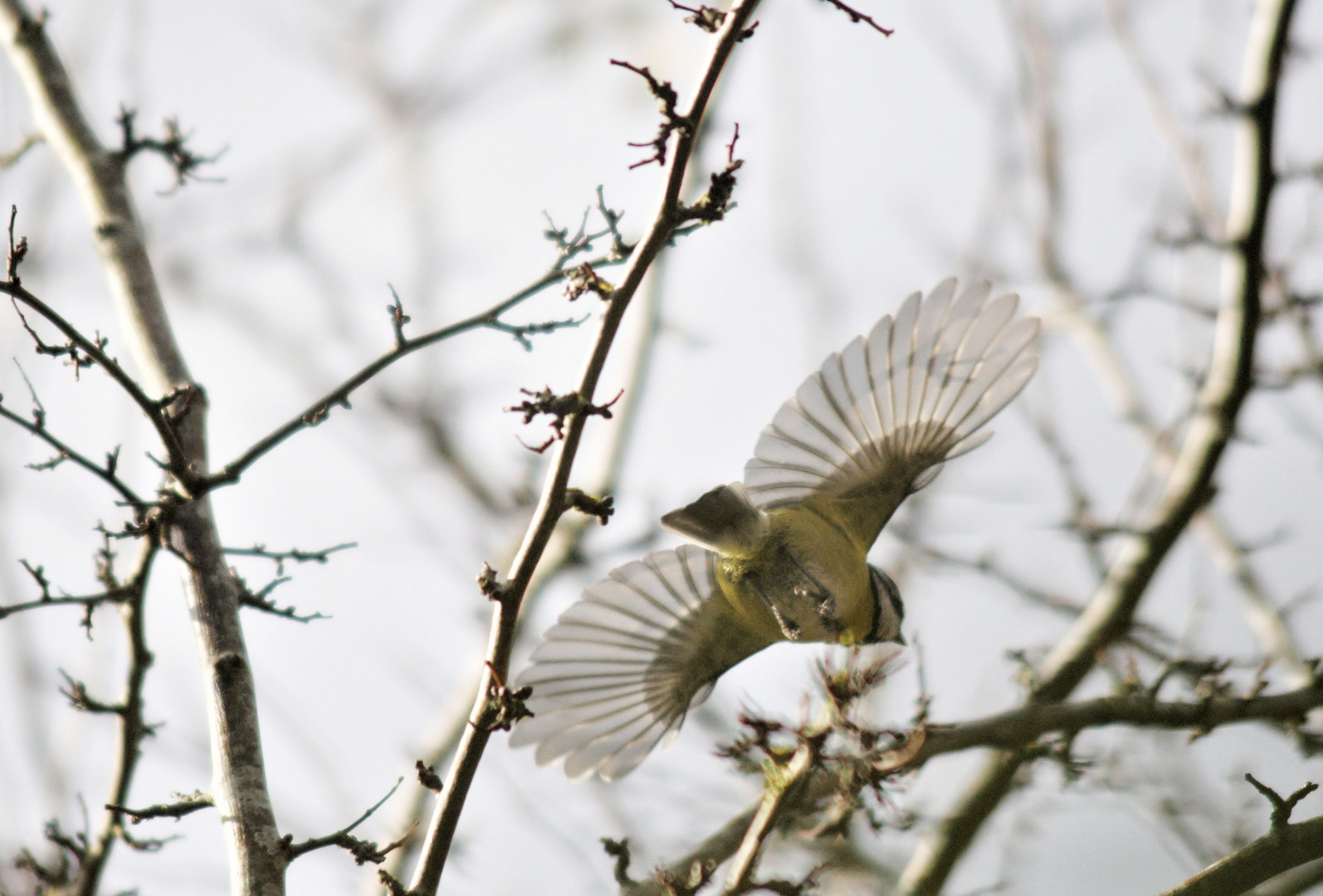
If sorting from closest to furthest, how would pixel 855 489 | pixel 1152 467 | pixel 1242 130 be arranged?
pixel 855 489 → pixel 1242 130 → pixel 1152 467

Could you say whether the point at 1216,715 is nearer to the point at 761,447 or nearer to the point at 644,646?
the point at 761,447

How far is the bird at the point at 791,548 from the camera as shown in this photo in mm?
2791

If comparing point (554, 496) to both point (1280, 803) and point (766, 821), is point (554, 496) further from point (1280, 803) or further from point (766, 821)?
point (1280, 803)

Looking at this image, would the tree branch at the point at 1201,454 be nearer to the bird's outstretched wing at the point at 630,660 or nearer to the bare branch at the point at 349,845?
the bird's outstretched wing at the point at 630,660

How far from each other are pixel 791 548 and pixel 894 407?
0.49 m

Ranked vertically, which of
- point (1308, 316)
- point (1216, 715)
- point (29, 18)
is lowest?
point (1216, 715)

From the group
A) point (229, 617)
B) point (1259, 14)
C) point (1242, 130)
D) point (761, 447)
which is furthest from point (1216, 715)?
point (229, 617)

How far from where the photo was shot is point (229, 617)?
2.11 meters

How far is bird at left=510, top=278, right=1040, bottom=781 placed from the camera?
2.79 meters

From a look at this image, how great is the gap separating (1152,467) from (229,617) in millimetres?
4155

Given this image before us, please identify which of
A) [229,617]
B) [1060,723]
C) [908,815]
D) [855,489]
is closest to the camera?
[229,617]

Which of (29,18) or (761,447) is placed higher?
(29,18)

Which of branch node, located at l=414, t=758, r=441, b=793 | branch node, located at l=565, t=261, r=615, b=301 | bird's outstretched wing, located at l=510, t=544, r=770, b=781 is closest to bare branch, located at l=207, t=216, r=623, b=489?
branch node, located at l=565, t=261, r=615, b=301

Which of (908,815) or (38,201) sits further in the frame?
(38,201)
